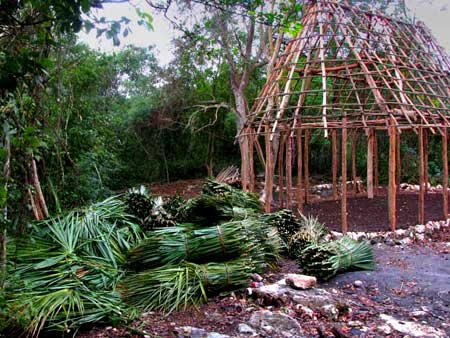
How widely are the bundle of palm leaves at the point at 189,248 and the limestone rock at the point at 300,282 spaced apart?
1.68ft

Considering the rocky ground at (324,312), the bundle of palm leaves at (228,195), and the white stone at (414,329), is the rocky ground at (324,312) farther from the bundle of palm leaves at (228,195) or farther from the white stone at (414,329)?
the bundle of palm leaves at (228,195)

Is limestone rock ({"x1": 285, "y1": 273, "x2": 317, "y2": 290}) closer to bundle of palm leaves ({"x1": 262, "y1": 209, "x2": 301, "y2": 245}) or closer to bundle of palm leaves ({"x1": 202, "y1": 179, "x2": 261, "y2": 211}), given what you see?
bundle of palm leaves ({"x1": 202, "y1": 179, "x2": 261, "y2": 211})

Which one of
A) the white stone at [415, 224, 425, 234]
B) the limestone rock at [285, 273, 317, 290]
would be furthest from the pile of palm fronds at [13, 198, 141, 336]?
the white stone at [415, 224, 425, 234]

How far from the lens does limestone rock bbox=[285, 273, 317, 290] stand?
4180 mm

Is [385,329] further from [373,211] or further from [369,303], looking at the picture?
[373,211]

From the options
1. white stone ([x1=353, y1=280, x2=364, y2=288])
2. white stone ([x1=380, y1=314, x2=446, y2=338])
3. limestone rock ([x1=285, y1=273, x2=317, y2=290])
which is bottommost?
white stone ([x1=380, y1=314, x2=446, y2=338])

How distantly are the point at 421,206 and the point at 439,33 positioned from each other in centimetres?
1068

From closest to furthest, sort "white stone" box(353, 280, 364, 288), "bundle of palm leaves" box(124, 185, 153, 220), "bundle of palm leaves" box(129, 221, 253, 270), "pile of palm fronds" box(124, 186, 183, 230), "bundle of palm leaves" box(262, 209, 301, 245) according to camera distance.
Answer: "bundle of palm leaves" box(129, 221, 253, 270) < "white stone" box(353, 280, 364, 288) < "pile of palm fronds" box(124, 186, 183, 230) < "bundle of palm leaves" box(124, 185, 153, 220) < "bundle of palm leaves" box(262, 209, 301, 245)

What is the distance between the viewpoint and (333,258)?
477 centimetres

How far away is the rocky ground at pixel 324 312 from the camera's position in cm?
334

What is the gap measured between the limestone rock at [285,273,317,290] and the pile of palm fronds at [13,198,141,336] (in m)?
1.57

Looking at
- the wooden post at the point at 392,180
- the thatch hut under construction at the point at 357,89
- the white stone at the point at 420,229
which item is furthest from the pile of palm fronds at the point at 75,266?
the white stone at the point at 420,229

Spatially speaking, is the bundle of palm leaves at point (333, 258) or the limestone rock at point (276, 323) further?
the bundle of palm leaves at point (333, 258)

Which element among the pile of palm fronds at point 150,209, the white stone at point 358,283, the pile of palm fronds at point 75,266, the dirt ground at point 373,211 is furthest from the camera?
the dirt ground at point 373,211
